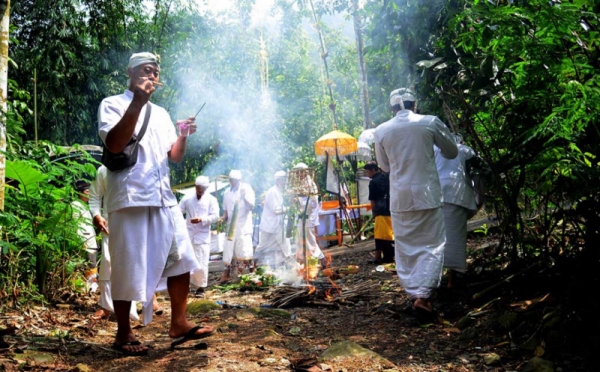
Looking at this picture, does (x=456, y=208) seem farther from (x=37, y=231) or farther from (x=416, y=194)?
(x=37, y=231)

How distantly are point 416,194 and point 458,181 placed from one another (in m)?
0.92

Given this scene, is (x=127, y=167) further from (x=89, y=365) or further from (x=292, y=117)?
(x=292, y=117)

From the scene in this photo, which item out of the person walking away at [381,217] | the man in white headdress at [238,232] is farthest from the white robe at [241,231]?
the person walking away at [381,217]

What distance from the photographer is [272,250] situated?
12156 millimetres

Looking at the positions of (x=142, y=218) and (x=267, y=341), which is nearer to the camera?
(x=142, y=218)

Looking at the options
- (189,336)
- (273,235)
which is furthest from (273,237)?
(189,336)

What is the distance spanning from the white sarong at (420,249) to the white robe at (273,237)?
631 cm

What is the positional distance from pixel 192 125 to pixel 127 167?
631 mm

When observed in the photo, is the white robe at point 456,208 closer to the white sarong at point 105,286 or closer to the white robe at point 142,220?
the white robe at point 142,220

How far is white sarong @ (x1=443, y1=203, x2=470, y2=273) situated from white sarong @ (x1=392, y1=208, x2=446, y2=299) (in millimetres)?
574

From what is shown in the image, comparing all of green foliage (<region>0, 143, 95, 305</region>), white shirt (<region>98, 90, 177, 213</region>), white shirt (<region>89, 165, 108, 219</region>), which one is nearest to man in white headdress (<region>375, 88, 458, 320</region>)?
white shirt (<region>98, 90, 177, 213</region>)

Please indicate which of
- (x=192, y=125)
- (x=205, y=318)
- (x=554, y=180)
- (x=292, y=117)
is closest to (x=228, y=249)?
(x=205, y=318)

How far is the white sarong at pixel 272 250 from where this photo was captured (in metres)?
11.9

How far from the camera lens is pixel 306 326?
5465mm
